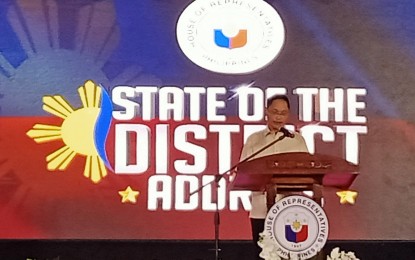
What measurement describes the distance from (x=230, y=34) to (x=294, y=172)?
2051mm

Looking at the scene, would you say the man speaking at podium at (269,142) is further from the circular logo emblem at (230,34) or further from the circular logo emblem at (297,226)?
the circular logo emblem at (297,226)

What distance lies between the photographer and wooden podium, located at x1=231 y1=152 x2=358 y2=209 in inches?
134

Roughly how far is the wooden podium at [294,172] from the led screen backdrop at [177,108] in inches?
64.9

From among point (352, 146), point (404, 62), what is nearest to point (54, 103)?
point (352, 146)

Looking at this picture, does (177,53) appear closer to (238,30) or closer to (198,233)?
(238,30)

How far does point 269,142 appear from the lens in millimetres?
4770

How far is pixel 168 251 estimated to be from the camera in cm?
523

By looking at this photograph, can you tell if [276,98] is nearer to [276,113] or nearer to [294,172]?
[276,113]

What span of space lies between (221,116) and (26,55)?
1.26 metres

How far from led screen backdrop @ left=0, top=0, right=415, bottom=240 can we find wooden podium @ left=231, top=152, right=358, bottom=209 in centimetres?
165

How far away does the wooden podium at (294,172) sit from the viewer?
3414mm

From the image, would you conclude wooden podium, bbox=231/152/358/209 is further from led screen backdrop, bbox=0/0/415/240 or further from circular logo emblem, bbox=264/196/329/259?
led screen backdrop, bbox=0/0/415/240

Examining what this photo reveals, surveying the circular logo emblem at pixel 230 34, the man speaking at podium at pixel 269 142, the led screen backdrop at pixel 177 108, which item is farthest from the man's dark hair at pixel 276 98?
the circular logo emblem at pixel 230 34

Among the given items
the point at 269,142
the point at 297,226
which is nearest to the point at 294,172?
the point at 297,226
